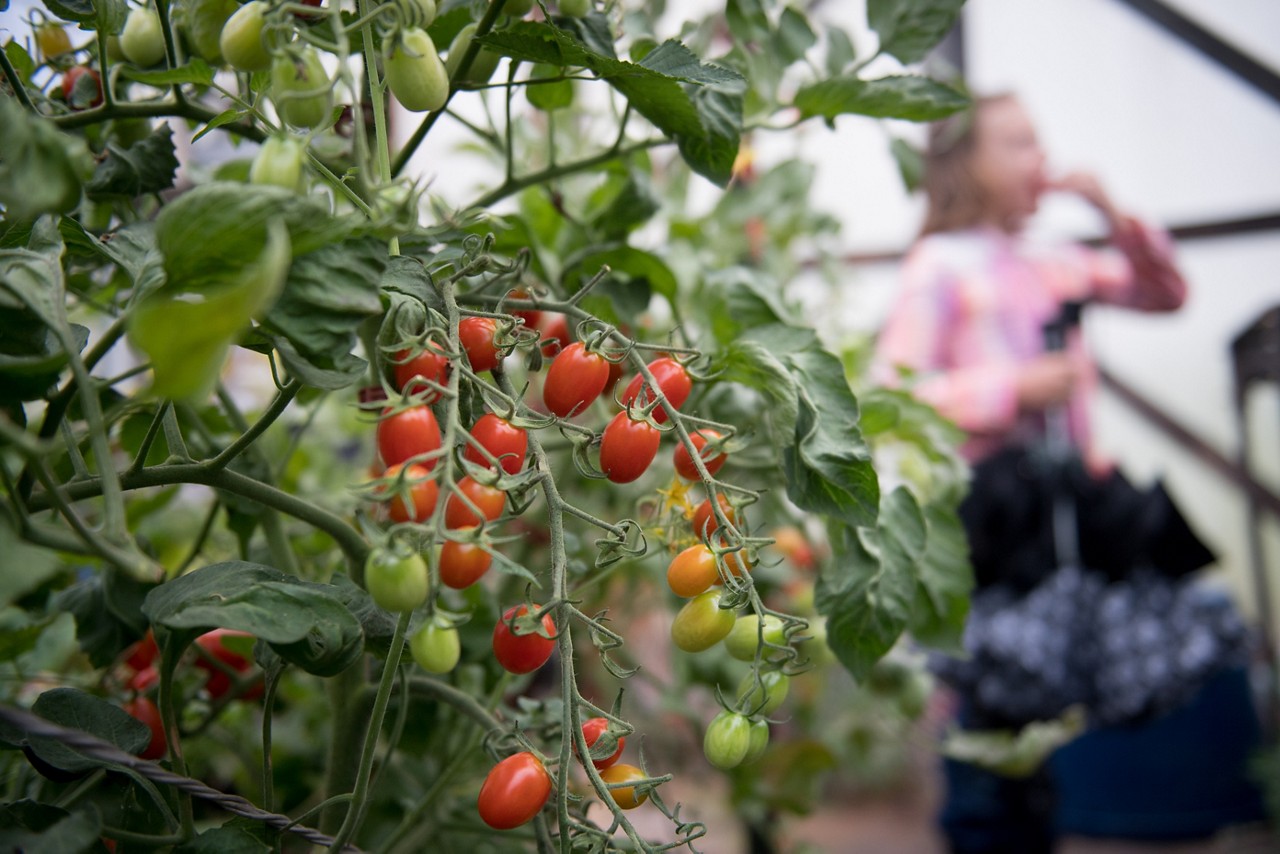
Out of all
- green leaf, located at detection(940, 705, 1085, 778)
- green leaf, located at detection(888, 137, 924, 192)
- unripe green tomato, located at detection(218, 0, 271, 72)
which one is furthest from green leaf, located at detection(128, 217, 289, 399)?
green leaf, located at detection(940, 705, 1085, 778)

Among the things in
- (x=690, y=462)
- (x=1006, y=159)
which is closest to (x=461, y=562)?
(x=690, y=462)

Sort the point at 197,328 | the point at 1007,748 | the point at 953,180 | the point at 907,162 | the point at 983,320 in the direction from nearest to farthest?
the point at 197,328
the point at 907,162
the point at 1007,748
the point at 983,320
the point at 953,180

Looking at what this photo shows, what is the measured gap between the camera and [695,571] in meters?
0.31

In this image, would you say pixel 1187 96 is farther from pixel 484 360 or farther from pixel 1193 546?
pixel 484 360

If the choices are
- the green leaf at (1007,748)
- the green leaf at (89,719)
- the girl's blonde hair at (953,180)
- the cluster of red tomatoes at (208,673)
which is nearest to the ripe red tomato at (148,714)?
the cluster of red tomatoes at (208,673)

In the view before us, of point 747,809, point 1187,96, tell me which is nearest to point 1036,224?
point 1187,96

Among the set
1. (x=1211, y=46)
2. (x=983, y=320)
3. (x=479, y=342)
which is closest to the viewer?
(x=479, y=342)

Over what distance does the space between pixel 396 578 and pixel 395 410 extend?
0.17 ft

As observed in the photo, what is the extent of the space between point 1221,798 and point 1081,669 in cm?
72

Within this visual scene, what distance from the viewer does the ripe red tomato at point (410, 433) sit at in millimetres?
257

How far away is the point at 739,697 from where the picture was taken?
0.32 metres

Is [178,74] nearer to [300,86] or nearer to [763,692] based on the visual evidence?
[300,86]

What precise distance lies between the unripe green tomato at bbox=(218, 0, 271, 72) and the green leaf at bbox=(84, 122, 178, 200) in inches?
5.7

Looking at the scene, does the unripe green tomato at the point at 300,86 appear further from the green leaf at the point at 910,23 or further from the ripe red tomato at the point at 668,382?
the green leaf at the point at 910,23
